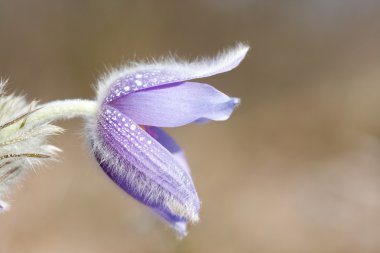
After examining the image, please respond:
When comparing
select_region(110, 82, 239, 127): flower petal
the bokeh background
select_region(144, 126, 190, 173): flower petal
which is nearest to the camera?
select_region(110, 82, 239, 127): flower petal

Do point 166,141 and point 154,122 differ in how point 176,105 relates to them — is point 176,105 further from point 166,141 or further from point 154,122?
point 166,141

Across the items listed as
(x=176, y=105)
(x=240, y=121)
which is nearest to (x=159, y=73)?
(x=176, y=105)

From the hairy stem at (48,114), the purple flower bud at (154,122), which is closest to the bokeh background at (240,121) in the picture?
the purple flower bud at (154,122)

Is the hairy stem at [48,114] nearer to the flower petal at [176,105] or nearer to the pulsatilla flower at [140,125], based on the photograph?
the pulsatilla flower at [140,125]

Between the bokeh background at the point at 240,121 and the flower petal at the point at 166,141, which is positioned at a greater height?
the bokeh background at the point at 240,121

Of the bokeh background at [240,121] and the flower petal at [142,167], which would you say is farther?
the bokeh background at [240,121]

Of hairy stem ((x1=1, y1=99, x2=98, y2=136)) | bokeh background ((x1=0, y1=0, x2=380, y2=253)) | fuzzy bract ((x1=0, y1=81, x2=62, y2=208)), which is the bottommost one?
fuzzy bract ((x1=0, y1=81, x2=62, y2=208))

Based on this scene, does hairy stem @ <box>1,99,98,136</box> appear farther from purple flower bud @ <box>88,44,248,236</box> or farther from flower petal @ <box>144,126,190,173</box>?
flower petal @ <box>144,126,190,173</box>

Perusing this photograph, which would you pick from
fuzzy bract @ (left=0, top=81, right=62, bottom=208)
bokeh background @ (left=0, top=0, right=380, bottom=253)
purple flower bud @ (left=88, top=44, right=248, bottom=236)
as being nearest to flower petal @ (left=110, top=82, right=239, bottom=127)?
purple flower bud @ (left=88, top=44, right=248, bottom=236)
